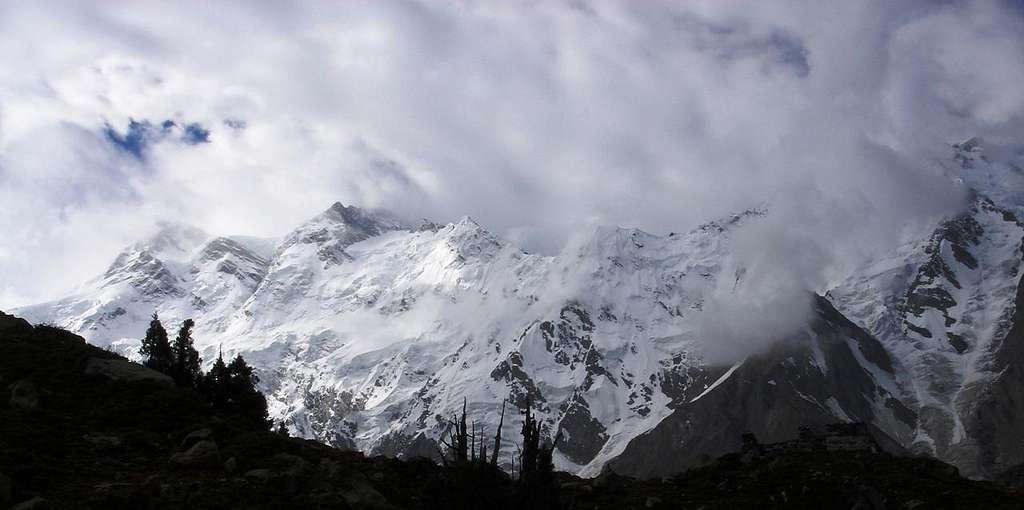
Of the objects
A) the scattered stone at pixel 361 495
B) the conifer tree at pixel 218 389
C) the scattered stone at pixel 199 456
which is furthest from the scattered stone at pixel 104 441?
the conifer tree at pixel 218 389

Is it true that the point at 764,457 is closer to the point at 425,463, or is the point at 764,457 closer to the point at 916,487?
the point at 916,487

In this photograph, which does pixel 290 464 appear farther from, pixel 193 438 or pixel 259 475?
pixel 193 438

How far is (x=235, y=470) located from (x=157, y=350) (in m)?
28.8

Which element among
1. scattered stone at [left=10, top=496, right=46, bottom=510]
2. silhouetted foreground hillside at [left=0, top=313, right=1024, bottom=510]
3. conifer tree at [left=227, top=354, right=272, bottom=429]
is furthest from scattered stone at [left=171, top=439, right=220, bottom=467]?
conifer tree at [left=227, top=354, right=272, bottom=429]

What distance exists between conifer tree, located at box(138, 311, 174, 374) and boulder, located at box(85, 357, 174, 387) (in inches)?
461

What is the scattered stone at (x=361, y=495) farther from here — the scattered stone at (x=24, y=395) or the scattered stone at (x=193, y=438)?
the scattered stone at (x=24, y=395)

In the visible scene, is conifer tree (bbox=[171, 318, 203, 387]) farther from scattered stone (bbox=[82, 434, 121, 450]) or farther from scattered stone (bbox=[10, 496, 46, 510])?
scattered stone (bbox=[10, 496, 46, 510])

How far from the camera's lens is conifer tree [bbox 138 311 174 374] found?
168 feet

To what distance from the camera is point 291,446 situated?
1304 inches

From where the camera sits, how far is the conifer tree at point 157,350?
51094mm

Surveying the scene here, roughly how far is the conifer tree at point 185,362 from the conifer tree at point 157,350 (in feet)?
1.87

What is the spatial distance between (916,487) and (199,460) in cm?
2677

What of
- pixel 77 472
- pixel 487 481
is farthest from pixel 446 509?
pixel 77 472

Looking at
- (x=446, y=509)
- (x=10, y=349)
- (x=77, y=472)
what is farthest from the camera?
(x=10, y=349)
